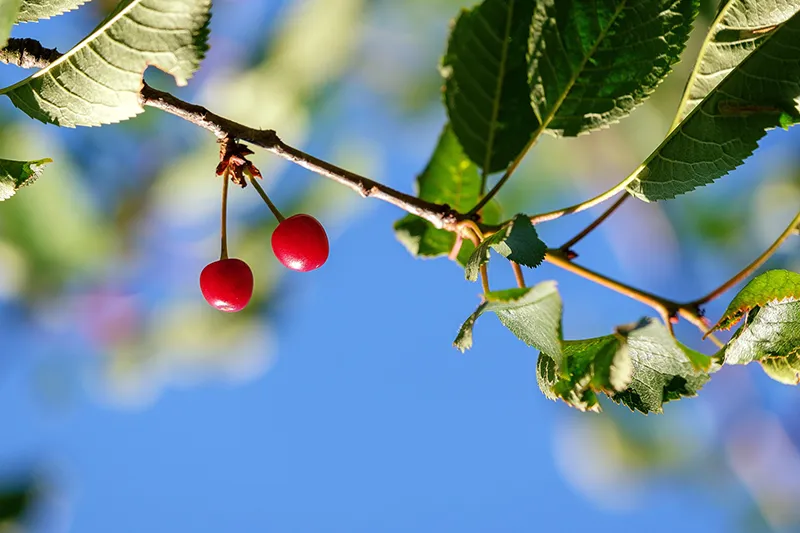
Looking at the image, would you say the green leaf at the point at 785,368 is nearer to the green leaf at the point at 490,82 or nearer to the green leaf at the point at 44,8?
the green leaf at the point at 490,82

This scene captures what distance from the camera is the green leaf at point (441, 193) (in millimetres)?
1832

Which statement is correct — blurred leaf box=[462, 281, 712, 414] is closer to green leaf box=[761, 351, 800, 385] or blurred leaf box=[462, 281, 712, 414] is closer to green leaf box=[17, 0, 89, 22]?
green leaf box=[761, 351, 800, 385]

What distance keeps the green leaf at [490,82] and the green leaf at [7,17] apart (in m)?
0.88

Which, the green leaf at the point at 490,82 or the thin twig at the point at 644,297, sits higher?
the green leaf at the point at 490,82

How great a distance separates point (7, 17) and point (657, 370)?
1.13 m

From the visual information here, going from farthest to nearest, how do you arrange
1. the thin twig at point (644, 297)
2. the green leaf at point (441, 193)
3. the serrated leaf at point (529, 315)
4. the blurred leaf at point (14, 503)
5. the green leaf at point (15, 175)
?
the blurred leaf at point (14, 503) < the green leaf at point (441, 193) < the thin twig at point (644, 297) < the green leaf at point (15, 175) < the serrated leaf at point (529, 315)

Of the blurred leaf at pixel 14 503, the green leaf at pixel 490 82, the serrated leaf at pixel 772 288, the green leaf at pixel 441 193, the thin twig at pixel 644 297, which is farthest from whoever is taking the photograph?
the blurred leaf at pixel 14 503

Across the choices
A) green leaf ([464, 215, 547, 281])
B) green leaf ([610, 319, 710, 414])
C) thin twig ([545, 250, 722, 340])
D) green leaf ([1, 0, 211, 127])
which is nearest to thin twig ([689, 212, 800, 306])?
thin twig ([545, 250, 722, 340])

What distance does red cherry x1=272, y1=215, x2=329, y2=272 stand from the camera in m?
1.43

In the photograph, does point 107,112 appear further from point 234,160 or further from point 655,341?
point 655,341

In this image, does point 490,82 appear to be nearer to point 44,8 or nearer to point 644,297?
point 644,297

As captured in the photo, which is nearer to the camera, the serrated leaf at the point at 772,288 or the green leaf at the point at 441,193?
the serrated leaf at the point at 772,288

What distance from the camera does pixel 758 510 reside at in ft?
19.3

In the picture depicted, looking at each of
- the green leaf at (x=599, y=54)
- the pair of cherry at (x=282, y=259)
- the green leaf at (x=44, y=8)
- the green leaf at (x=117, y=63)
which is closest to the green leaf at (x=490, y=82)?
the green leaf at (x=599, y=54)
